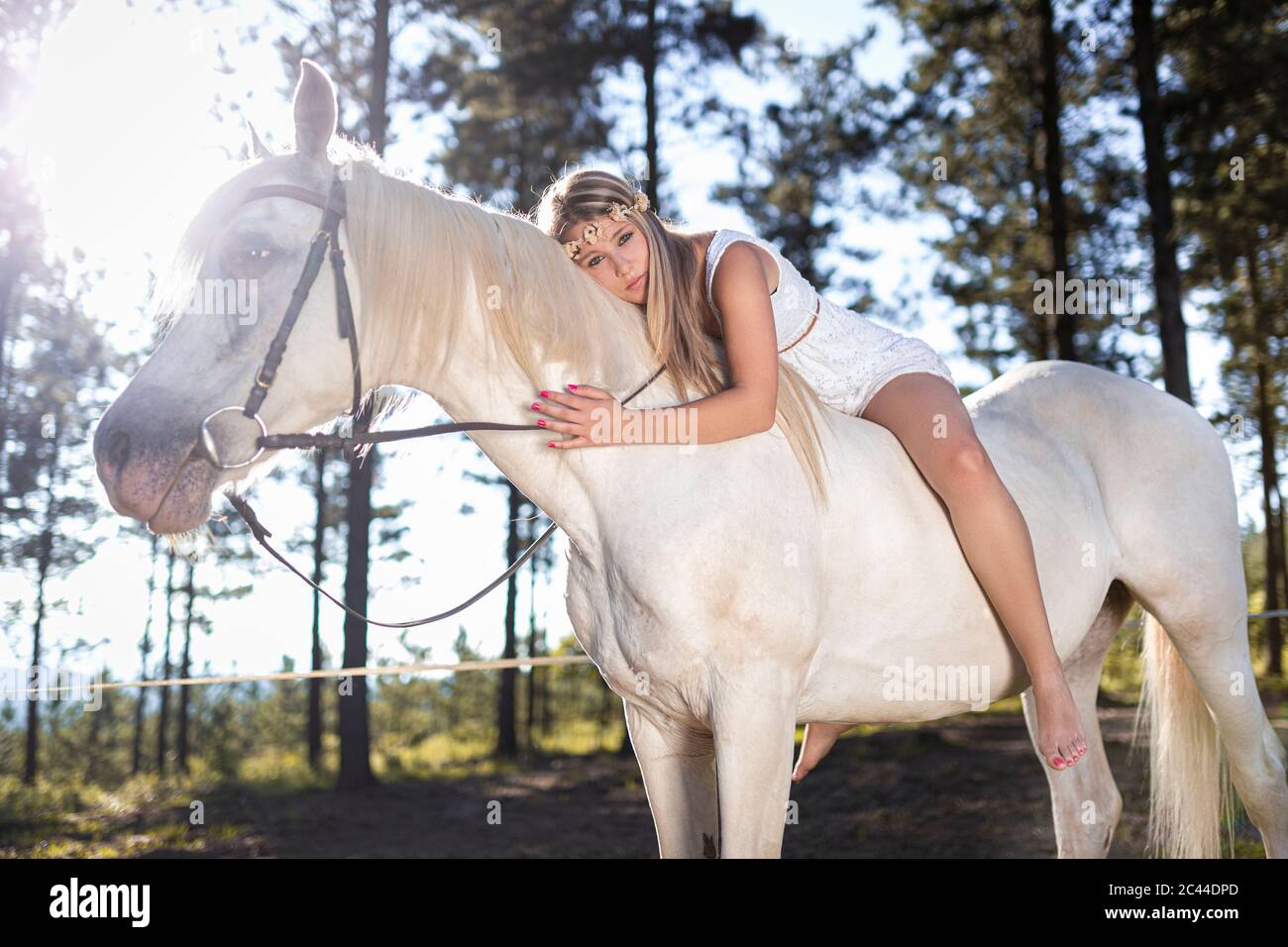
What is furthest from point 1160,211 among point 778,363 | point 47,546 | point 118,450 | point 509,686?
point 47,546

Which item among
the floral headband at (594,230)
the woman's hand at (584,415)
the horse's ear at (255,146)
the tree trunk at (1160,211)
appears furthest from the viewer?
the tree trunk at (1160,211)

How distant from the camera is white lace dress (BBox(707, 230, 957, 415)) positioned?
2.68m

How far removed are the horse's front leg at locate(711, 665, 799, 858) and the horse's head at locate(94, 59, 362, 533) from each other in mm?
1113

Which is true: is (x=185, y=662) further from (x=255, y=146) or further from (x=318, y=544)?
(x=255, y=146)

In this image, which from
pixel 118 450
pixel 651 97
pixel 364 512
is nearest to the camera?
pixel 118 450

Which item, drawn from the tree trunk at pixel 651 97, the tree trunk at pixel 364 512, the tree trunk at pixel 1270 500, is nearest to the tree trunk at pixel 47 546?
the tree trunk at pixel 364 512

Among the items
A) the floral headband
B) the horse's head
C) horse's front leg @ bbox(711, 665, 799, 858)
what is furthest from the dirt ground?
the horse's head

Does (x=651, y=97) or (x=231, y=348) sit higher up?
(x=651, y=97)

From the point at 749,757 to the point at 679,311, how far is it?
43.3 inches

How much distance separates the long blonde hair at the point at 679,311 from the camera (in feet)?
7.85

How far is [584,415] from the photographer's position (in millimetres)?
2197

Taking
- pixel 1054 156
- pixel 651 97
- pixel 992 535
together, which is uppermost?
pixel 651 97

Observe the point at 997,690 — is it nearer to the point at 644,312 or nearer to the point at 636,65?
the point at 644,312

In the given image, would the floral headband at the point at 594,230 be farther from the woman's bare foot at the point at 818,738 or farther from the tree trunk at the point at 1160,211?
the tree trunk at the point at 1160,211
